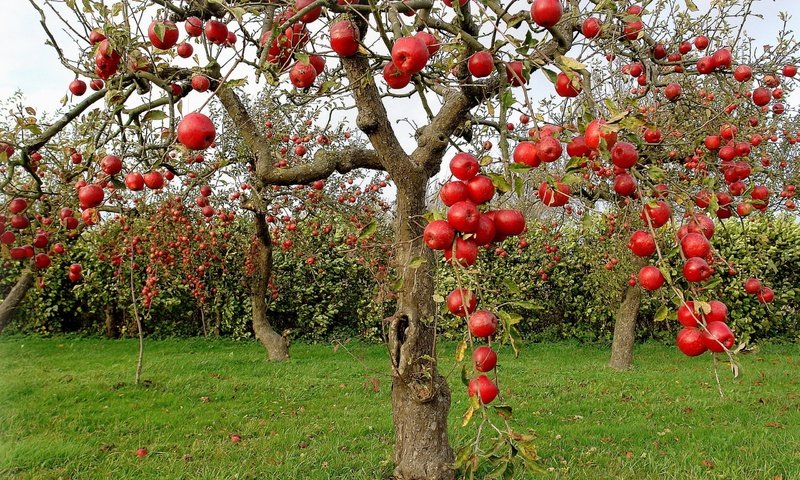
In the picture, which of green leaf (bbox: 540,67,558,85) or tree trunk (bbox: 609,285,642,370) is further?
tree trunk (bbox: 609,285,642,370)

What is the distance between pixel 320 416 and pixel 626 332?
4.64 meters

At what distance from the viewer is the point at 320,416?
205 inches

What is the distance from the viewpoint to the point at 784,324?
966cm

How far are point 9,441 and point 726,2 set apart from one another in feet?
22.8

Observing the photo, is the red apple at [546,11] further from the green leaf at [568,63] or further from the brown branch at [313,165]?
the brown branch at [313,165]

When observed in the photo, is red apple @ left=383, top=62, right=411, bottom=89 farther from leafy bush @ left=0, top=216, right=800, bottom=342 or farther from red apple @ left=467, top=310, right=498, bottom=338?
leafy bush @ left=0, top=216, right=800, bottom=342

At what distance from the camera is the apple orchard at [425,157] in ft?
4.53

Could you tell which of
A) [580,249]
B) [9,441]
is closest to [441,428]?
[9,441]

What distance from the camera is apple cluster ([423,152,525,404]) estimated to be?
4.26 ft

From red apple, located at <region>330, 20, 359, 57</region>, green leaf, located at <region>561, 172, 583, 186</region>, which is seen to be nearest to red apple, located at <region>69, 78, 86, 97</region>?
red apple, located at <region>330, 20, 359, 57</region>

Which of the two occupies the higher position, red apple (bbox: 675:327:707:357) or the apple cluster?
the apple cluster

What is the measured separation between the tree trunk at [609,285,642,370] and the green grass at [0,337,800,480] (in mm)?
245

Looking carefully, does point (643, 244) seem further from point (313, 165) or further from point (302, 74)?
point (313, 165)

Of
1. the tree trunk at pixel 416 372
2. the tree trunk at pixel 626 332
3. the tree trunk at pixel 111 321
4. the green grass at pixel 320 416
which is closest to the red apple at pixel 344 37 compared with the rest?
the tree trunk at pixel 416 372
